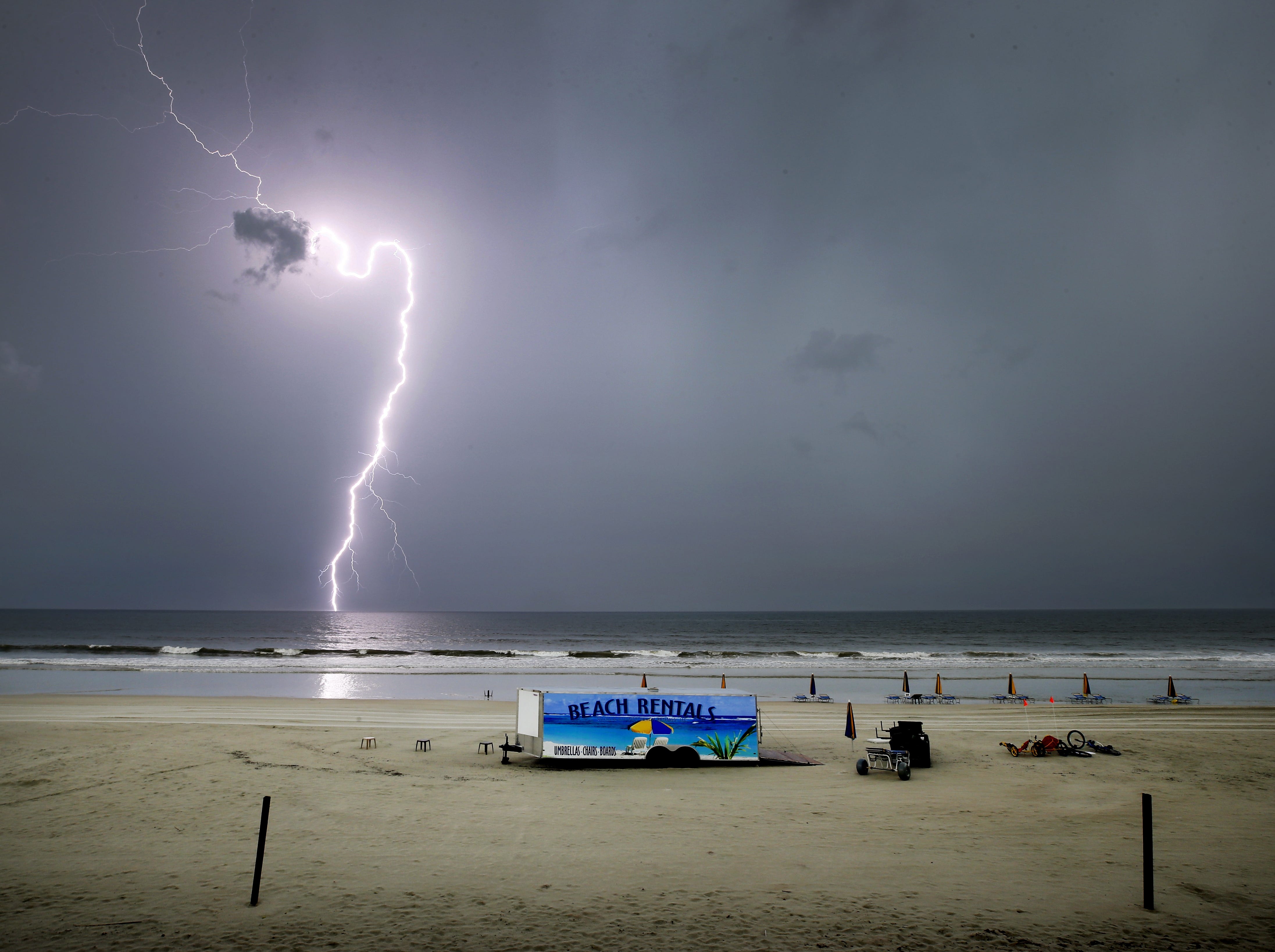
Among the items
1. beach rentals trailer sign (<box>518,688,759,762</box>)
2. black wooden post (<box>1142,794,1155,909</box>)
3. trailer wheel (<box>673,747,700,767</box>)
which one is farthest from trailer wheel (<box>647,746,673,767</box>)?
black wooden post (<box>1142,794,1155,909</box>)

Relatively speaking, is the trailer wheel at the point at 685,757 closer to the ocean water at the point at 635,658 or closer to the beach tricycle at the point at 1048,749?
the beach tricycle at the point at 1048,749

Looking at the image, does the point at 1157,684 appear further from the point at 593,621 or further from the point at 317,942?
the point at 593,621

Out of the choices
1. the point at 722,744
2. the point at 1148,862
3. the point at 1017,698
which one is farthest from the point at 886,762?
the point at 1017,698

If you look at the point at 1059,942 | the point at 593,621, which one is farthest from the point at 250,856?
the point at 593,621

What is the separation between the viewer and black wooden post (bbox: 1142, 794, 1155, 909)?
8148 mm

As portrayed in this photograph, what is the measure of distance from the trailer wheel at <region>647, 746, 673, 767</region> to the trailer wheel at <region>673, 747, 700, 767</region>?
0.44 feet

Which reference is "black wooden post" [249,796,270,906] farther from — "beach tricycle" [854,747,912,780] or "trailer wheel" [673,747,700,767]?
"beach tricycle" [854,747,912,780]

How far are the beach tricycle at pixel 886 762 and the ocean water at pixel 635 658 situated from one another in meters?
16.8

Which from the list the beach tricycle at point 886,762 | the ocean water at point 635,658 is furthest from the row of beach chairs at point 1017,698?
the beach tricycle at point 886,762

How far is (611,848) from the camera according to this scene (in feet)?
37.2

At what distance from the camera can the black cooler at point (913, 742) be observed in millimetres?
17953

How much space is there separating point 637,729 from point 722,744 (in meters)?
2.18

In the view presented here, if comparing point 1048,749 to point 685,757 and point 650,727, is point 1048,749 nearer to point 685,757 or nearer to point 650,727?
point 685,757

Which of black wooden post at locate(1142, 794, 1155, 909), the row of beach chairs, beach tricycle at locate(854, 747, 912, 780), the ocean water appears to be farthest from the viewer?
the ocean water
